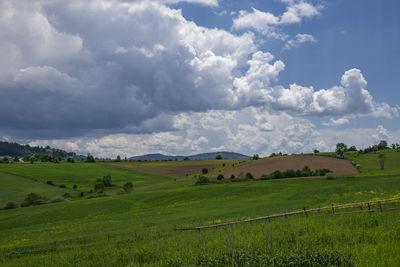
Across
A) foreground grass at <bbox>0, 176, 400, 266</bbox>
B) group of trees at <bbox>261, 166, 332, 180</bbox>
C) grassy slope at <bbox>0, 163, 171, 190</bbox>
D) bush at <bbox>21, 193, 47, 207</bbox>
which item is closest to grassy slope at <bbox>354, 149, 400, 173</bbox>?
group of trees at <bbox>261, 166, 332, 180</bbox>

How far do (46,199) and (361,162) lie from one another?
11468 cm

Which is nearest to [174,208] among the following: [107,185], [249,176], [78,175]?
[249,176]

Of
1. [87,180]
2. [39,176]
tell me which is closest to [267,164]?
[87,180]

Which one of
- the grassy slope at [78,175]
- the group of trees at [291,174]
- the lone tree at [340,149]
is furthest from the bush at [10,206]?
the lone tree at [340,149]

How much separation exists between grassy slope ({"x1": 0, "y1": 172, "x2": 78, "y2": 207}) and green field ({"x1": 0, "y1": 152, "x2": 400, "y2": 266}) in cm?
76

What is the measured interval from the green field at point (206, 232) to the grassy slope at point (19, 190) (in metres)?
0.76

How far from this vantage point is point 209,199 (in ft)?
202

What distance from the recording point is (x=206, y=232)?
17.6 meters

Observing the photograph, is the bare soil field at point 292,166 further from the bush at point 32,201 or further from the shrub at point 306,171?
the bush at point 32,201

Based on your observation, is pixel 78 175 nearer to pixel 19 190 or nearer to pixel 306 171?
pixel 19 190

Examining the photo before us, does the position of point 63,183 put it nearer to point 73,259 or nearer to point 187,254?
point 73,259

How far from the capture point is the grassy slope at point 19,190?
82.8m

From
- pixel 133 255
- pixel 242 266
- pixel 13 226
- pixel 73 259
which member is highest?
pixel 242 266

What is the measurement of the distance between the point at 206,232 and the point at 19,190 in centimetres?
9671
